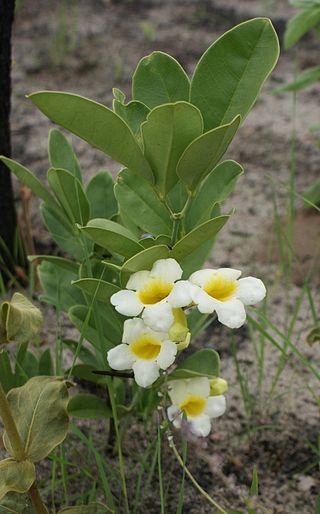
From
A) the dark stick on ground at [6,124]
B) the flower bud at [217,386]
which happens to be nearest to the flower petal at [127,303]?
the flower bud at [217,386]

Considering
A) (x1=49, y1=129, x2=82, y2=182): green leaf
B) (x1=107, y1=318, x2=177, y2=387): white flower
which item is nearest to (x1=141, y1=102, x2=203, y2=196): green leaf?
(x1=107, y1=318, x2=177, y2=387): white flower

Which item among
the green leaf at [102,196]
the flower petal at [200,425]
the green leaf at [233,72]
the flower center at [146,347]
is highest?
the green leaf at [233,72]

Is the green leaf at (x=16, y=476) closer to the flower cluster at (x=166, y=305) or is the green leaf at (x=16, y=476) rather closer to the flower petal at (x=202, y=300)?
the flower cluster at (x=166, y=305)

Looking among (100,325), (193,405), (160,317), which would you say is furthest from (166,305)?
(193,405)

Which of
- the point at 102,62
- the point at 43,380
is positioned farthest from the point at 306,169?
the point at 43,380

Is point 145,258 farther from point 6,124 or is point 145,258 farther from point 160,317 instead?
point 6,124

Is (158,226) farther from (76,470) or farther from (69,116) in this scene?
(76,470)

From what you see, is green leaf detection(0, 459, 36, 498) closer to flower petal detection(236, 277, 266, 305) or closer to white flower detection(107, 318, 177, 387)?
white flower detection(107, 318, 177, 387)
